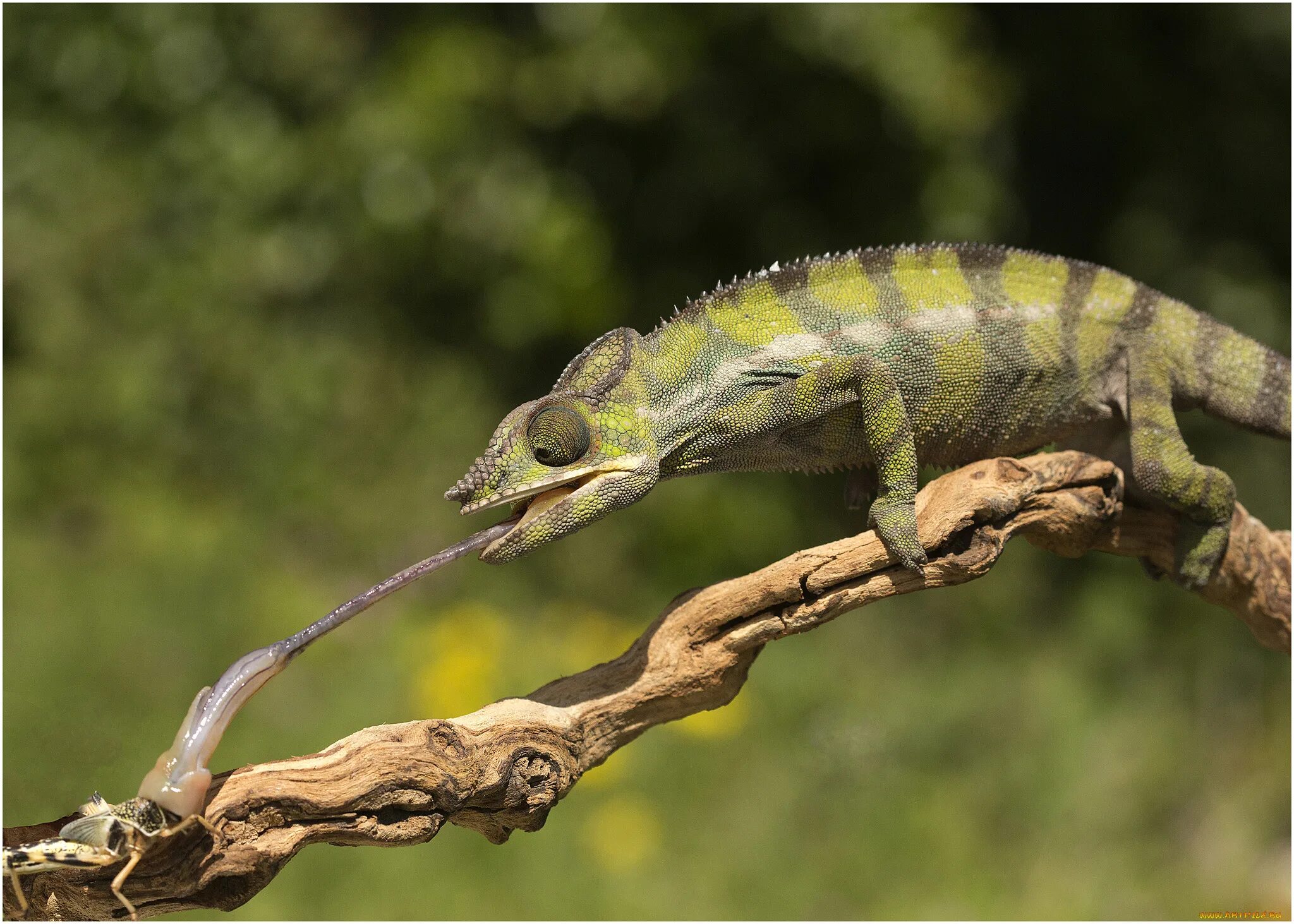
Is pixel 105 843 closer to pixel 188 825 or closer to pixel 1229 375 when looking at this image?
pixel 188 825

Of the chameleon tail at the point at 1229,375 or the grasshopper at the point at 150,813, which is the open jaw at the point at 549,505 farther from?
the chameleon tail at the point at 1229,375

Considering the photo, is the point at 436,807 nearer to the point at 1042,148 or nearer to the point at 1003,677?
the point at 1003,677

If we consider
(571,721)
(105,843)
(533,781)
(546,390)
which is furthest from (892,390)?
(546,390)

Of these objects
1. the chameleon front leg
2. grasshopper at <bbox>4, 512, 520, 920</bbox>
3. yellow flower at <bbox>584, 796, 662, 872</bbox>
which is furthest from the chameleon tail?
yellow flower at <bbox>584, 796, 662, 872</bbox>

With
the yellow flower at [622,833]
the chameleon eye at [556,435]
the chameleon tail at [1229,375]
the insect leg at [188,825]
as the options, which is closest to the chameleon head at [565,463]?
the chameleon eye at [556,435]

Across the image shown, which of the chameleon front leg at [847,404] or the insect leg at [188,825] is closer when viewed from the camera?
the insect leg at [188,825]

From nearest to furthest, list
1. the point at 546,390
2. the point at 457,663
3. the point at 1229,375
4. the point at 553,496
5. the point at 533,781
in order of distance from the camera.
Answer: the point at 533,781
the point at 553,496
the point at 1229,375
the point at 457,663
the point at 546,390
